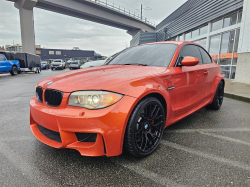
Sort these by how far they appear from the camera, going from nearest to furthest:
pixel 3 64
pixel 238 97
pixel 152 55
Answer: pixel 152 55 < pixel 238 97 < pixel 3 64

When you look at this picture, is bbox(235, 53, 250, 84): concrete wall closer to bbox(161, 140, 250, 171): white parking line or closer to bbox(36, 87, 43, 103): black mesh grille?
bbox(161, 140, 250, 171): white parking line

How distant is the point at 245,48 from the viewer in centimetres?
770

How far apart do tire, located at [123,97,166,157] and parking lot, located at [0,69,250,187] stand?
0.14 meters

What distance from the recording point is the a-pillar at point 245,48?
754 cm

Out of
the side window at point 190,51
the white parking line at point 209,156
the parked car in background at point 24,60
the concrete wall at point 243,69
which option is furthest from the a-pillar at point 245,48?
the parked car in background at point 24,60

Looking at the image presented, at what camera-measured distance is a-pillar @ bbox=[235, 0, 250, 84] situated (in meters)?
7.54

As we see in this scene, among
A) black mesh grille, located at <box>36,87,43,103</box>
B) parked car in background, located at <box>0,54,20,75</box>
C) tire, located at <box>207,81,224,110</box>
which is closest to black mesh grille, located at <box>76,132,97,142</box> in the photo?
black mesh grille, located at <box>36,87,43,103</box>

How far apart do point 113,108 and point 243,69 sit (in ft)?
27.9

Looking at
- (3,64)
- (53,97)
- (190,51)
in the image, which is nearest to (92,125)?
(53,97)

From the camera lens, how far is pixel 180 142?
2.38 metres

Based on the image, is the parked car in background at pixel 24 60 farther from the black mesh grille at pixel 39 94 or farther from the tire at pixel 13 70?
the black mesh grille at pixel 39 94

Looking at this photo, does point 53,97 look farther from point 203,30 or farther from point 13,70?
point 13,70

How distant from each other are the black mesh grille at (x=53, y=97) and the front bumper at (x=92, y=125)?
7cm

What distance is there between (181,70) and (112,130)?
146 cm
